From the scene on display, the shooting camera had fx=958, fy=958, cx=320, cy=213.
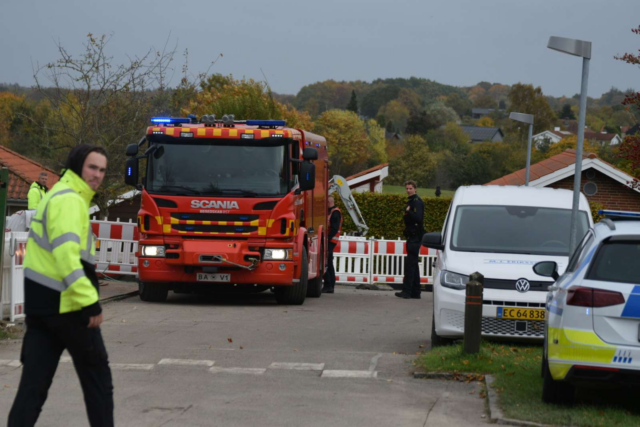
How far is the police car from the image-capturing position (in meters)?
6.81

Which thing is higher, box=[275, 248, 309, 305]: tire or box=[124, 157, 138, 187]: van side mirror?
box=[124, 157, 138, 187]: van side mirror

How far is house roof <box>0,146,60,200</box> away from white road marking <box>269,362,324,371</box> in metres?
23.2

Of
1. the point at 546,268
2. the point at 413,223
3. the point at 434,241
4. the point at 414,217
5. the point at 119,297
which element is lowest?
the point at 119,297

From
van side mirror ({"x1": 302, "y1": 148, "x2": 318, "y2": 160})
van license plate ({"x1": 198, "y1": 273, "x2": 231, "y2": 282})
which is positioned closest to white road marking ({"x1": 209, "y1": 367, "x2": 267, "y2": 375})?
van license plate ({"x1": 198, "y1": 273, "x2": 231, "y2": 282})

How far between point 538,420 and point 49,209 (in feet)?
12.5

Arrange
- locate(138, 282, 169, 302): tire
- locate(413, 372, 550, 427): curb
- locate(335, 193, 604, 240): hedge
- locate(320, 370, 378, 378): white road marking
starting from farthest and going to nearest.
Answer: locate(335, 193, 604, 240): hedge
locate(138, 282, 169, 302): tire
locate(320, 370, 378, 378): white road marking
locate(413, 372, 550, 427): curb

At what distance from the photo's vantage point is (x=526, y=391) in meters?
8.17

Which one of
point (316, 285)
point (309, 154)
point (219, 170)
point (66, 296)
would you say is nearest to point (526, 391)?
point (66, 296)

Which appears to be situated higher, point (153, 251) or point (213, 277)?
point (153, 251)

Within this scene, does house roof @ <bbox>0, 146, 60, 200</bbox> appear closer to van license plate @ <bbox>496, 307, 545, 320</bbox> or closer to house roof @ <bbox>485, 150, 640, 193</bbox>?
house roof @ <bbox>485, 150, 640, 193</bbox>

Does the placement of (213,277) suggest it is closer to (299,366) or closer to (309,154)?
(309,154)

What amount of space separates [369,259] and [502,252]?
1277cm

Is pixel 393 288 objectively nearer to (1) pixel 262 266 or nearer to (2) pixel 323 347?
(1) pixel 262 266

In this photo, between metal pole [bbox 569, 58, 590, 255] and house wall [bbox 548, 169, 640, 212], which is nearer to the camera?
metal pole [bbox 569, 58, 590, 255]
